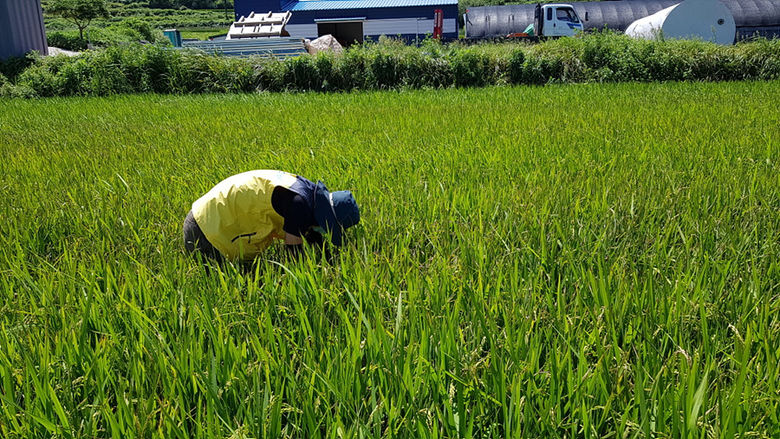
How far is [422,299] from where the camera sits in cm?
124

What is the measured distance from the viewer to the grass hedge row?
8602 millimetres

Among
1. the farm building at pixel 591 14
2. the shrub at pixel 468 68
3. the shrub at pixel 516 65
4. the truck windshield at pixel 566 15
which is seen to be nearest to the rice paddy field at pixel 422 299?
the shrub at pixel 468 68

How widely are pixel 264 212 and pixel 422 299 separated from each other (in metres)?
0.64

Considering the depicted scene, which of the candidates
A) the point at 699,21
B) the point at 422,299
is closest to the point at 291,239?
the point at 422,299

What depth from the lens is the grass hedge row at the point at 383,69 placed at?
8602 mm

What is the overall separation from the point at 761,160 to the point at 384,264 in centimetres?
244

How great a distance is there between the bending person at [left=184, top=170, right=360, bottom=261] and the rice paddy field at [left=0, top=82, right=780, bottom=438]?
3.8 inches

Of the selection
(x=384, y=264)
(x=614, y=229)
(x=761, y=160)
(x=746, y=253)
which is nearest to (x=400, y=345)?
(x=384, y=264)

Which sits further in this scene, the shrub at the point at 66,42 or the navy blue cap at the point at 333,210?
the shrub at the point at 66,42

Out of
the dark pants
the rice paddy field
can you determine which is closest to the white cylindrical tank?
the rice paddy field

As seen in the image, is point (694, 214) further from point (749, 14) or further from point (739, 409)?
point (749, 14)

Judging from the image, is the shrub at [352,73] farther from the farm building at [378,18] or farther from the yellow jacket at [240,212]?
the farm building at [378,18]

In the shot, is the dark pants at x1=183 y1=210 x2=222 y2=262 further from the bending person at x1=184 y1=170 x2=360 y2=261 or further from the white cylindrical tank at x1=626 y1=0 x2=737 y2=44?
the white cylindrical tank at x1=626 y1=0 x2=737 y2=44

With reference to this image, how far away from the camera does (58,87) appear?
8.57 m
